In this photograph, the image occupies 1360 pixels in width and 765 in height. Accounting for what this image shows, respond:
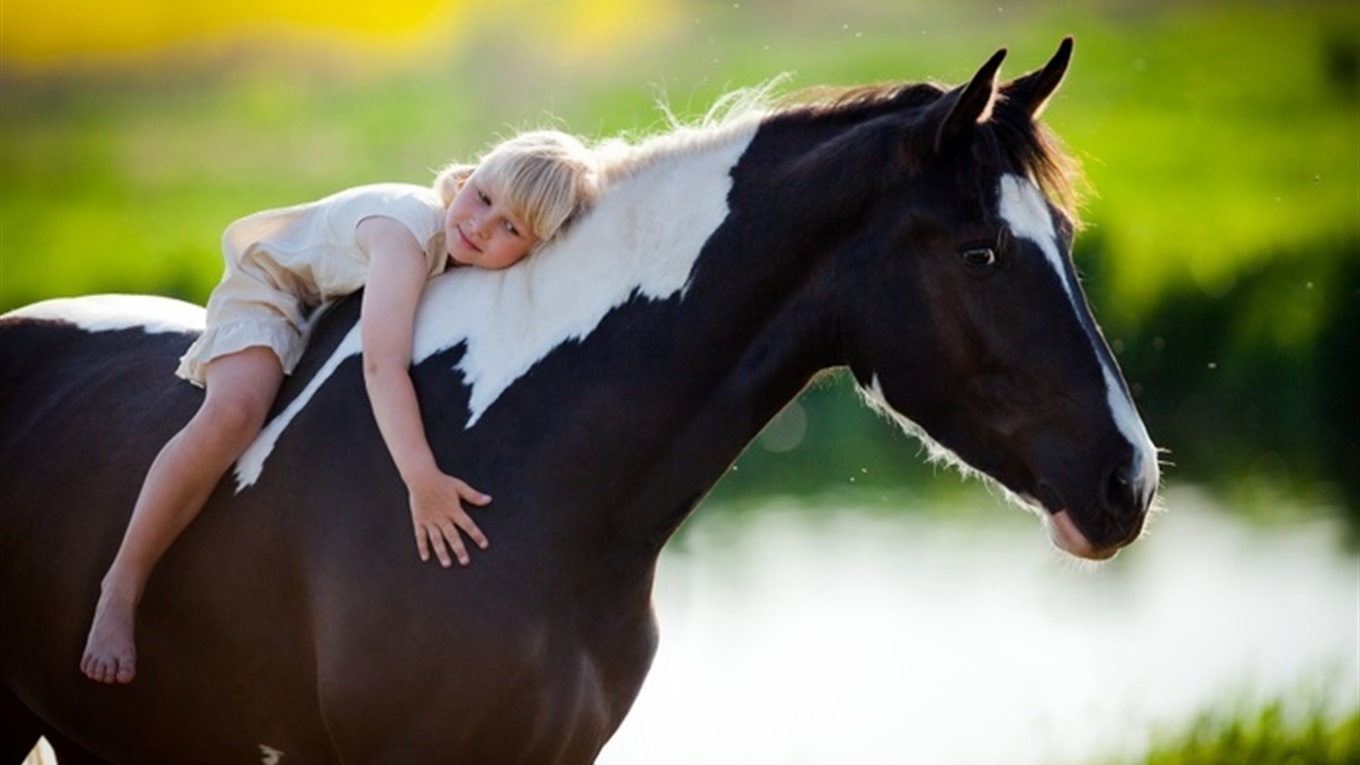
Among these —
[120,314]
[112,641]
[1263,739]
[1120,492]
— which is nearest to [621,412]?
[1120,492]

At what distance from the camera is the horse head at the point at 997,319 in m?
3.37

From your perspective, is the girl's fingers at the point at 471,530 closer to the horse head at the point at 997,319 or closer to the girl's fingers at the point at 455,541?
the girl's fingers at the point at 455,541

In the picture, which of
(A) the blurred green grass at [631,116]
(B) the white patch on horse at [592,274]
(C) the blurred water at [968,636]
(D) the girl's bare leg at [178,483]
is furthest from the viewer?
(A) the blurred green grass at [631,116]

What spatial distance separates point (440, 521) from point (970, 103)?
1227mm

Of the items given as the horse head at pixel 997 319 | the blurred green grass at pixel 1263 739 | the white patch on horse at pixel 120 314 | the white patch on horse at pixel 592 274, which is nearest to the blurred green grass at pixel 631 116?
the blurred green grass at pixel 1263 739

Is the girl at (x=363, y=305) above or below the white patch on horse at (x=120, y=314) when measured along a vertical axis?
above

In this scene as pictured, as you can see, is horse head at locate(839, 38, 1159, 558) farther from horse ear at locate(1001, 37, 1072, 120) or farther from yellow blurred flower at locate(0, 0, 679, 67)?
yellow blurred flower at locate(0, 0, 679, 67)

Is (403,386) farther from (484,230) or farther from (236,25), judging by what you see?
(236,25)

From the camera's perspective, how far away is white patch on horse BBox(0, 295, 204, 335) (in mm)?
4480

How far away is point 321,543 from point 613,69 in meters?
16.4

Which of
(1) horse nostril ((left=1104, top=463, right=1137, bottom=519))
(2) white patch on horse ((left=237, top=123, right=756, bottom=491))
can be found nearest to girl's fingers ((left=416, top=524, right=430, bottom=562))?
(2) white patch on horse ((left=237, top=123, right=756, bottom=491))

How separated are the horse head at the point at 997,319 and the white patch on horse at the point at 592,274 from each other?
1.04 feet

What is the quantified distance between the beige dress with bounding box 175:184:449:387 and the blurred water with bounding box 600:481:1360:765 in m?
3.48

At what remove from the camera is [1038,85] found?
3.56 metres
